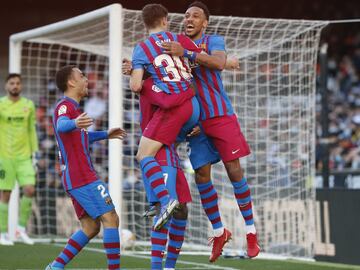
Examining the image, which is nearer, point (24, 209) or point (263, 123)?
point (24, 209)

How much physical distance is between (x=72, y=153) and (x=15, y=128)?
5.12m

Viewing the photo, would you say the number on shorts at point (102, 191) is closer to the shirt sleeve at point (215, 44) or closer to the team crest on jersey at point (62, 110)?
the team crest on jersey at point (62, 110)

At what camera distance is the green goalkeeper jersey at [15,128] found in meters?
12.6

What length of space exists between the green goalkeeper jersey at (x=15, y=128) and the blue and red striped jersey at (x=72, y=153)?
5.00 m

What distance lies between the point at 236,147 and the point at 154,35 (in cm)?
123

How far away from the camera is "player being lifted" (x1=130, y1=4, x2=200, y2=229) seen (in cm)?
751

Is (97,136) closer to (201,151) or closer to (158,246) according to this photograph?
(201,151)

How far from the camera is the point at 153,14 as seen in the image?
24.9 ft

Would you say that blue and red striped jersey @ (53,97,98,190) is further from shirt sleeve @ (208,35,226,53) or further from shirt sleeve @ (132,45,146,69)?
shirt sleeve @ (208,35,226,53)

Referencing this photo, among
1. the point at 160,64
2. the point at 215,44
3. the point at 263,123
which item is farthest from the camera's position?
the point at 263,123

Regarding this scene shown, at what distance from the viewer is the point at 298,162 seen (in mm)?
12812

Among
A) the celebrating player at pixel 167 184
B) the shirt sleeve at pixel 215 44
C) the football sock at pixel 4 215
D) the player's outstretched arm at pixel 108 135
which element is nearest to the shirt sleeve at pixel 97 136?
the player's outstretched arm at pixel 108 135

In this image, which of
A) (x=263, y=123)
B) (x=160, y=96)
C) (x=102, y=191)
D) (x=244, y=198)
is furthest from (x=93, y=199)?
(x=263, y=123)

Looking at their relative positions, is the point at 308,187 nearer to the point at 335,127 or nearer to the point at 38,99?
the point at 38,99
